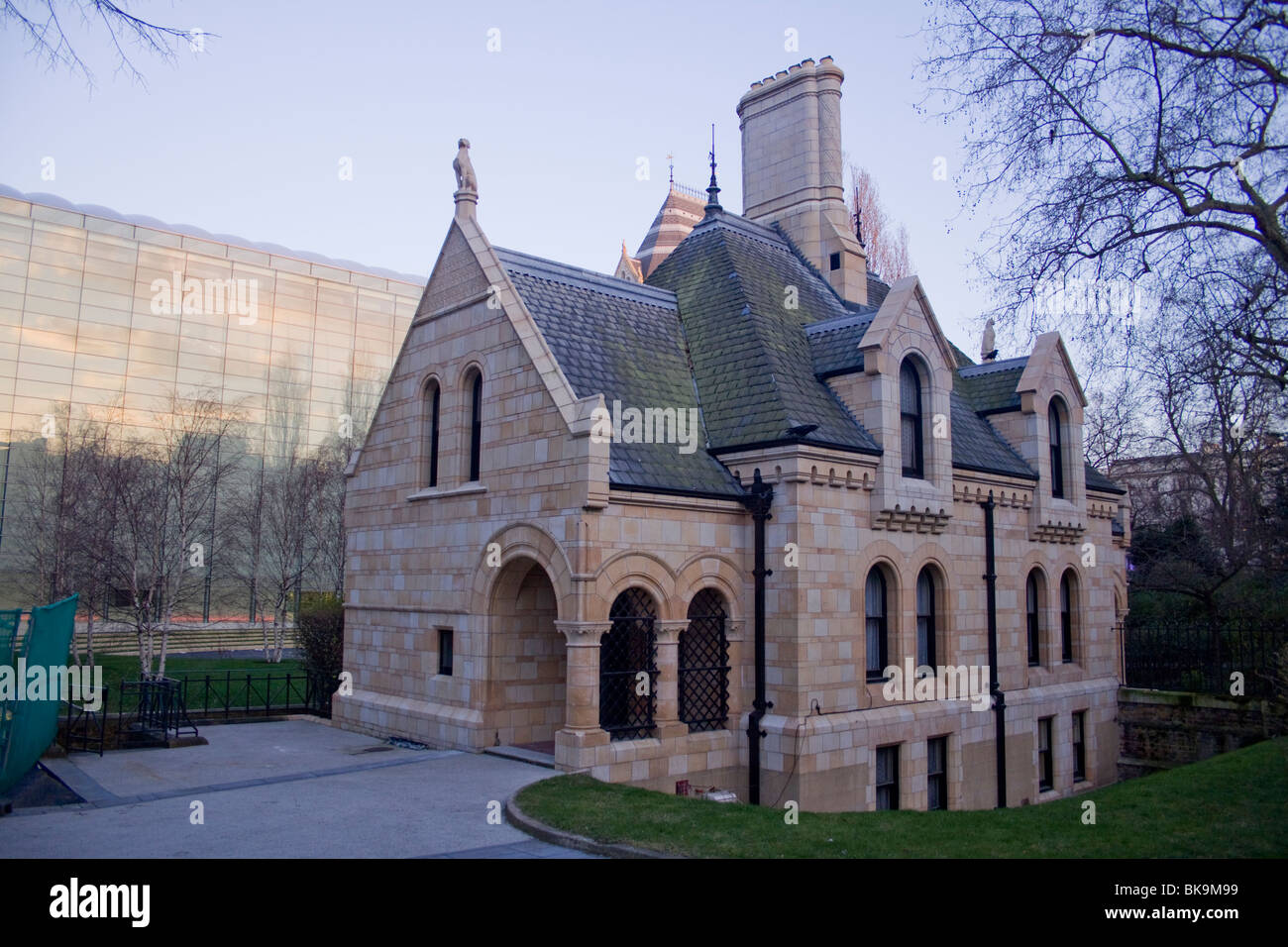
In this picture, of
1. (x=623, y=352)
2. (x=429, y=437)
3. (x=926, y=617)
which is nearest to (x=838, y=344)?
(x=623, y=352)

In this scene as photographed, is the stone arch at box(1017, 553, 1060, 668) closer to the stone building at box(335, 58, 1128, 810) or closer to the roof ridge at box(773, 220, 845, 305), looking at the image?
the stone building at box(335, 58, 1128, 810)

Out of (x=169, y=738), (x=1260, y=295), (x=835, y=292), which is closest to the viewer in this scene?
(x=1260, y=295)

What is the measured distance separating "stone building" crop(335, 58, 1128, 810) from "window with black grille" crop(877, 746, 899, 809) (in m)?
0.04

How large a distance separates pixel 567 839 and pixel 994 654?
41.7 ft

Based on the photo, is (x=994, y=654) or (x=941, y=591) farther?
(x=994, y=654)

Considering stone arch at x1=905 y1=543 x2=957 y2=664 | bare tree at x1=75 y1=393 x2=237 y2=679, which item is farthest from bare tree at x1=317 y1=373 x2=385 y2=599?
stone arch at x1=905 y1=543 x2=957 y2=664

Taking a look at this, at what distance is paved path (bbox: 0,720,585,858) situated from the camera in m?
9.69

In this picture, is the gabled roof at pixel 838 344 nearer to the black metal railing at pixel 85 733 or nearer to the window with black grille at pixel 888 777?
the window with black grille at pixel 888 777

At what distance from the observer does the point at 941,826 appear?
11.1 m

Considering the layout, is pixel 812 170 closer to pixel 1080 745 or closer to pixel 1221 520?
pixel 1080 745

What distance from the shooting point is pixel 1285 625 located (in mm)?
23922
